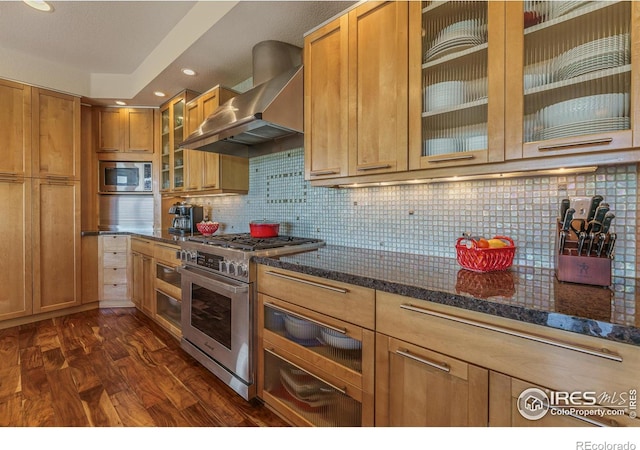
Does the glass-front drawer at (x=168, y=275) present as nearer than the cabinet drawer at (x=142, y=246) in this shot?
Yes

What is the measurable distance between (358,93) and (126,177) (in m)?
3.38

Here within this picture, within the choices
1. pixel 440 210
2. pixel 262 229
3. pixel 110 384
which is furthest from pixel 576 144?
pixel 110 384

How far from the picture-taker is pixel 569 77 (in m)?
1.09

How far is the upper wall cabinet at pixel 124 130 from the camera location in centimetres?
358

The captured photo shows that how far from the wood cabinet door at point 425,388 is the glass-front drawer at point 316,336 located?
13 cm

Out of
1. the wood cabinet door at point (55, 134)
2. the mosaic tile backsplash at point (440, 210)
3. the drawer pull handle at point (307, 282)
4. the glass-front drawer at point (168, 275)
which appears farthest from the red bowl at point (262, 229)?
the wood cabinet door at point (55, 134)

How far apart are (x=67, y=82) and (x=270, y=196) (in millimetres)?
2628

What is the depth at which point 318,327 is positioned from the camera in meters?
1.40

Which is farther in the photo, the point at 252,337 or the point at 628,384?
the point at 252,337

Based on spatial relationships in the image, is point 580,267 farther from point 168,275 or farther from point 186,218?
point 186,218

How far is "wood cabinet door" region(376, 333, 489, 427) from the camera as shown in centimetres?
92

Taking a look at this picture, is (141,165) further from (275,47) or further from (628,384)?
(628,384)

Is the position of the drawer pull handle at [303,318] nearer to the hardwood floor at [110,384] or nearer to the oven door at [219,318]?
the oven door at [219,318]

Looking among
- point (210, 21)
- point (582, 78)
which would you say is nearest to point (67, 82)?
point (210, 21)
